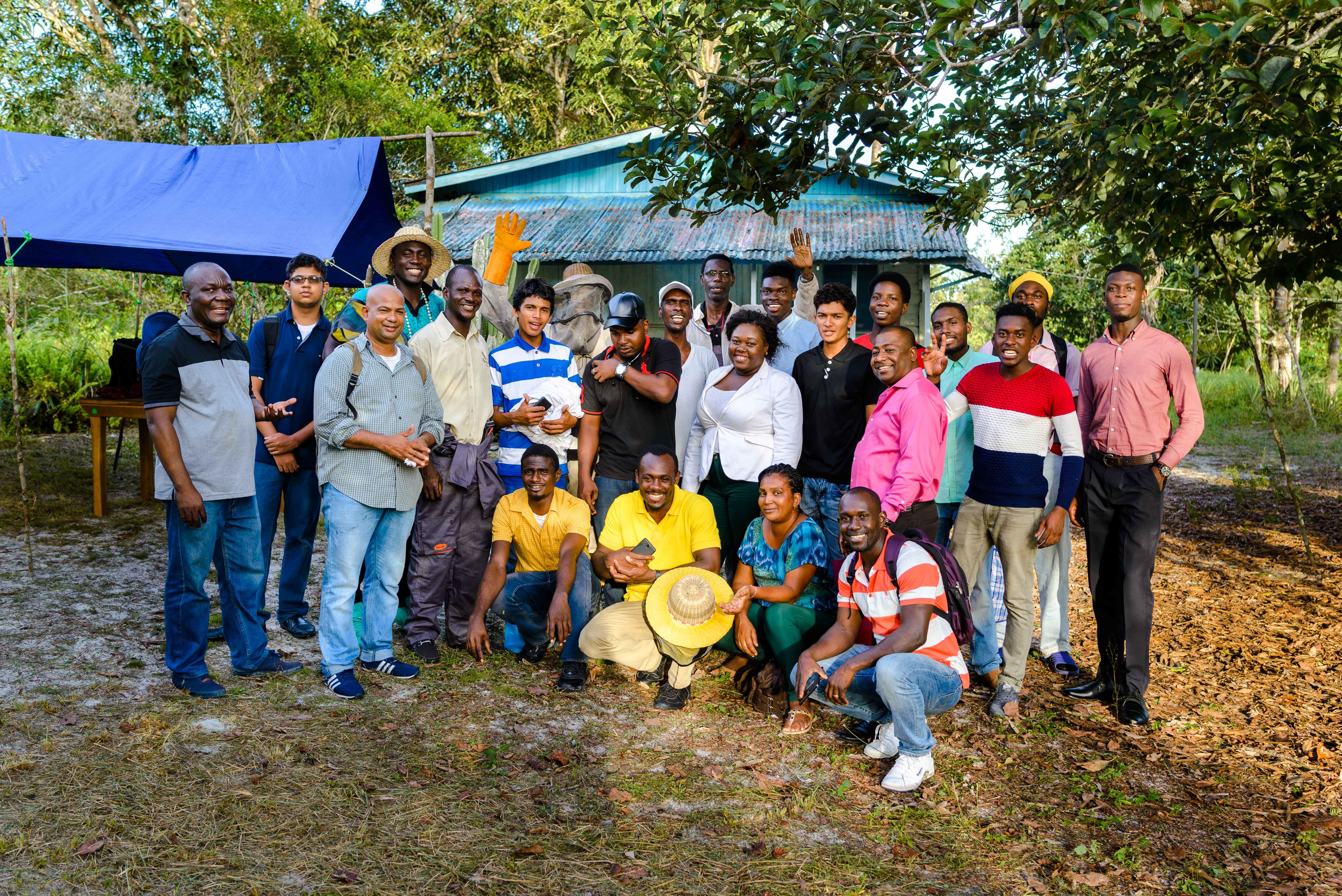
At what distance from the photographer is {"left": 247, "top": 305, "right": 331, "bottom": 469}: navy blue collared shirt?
5.47 metres

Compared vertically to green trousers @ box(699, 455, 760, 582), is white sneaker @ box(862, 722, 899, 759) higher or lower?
lower

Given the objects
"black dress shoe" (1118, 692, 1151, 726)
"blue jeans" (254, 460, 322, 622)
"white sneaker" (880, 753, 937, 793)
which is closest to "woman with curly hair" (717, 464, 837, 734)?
"white sneaker" (880, 753, 937, 793)

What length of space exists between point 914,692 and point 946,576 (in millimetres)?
577

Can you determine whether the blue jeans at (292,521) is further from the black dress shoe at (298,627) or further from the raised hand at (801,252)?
the raised hand at (801,252)

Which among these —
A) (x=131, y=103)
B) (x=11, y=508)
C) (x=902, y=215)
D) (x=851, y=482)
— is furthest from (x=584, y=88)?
(x=851, y=482)

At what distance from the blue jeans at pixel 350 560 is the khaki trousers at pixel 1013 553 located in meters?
2.77

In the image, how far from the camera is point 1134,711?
14.6 feet

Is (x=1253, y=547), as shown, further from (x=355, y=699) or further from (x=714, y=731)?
(x=355, y=699)

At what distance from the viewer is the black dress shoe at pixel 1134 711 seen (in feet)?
14.6

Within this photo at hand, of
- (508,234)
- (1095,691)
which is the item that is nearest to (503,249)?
(508,234)

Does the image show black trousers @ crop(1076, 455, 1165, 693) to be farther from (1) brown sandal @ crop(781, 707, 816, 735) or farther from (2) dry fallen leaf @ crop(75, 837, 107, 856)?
(2) dry fallen leaf @ crop(75, 837, 107, 856)

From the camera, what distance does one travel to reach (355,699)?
4.59 metres

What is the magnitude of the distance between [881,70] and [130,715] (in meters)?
4.88

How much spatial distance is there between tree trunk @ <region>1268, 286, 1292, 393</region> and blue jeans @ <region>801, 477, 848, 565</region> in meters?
15.2
